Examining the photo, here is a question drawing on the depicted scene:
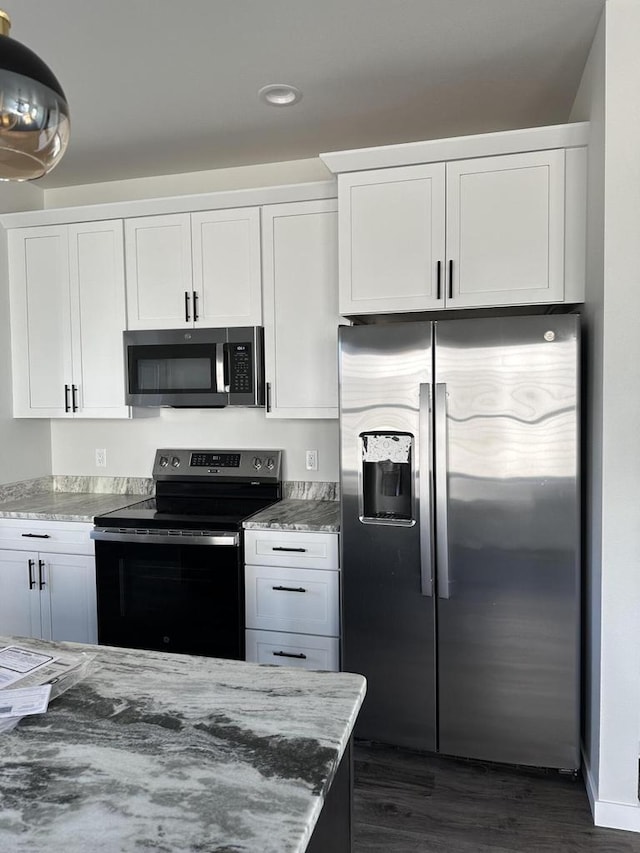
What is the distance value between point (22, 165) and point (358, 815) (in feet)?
7.40

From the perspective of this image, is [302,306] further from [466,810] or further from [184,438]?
[466,810]

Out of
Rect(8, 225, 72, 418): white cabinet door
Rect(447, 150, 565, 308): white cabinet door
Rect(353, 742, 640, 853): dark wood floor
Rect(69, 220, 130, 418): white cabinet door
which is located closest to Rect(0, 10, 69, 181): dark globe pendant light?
Rect(447, 150, 565, 308): white cabinet door

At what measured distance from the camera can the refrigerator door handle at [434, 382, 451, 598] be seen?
2.44 meters

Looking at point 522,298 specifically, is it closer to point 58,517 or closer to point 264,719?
point 264,719

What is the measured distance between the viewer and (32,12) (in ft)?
6.79

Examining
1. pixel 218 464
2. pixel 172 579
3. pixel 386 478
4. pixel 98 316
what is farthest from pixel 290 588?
pixel 98 316

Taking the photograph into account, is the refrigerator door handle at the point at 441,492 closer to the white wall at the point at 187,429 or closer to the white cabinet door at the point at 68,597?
the white wall at the point at 187,429

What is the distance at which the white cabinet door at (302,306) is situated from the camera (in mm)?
3066

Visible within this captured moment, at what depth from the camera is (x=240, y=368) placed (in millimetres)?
3188

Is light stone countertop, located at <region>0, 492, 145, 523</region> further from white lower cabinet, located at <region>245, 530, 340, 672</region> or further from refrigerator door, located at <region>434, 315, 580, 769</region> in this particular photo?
refrigerator door, located at <region>434, 315, 580, 769</region>

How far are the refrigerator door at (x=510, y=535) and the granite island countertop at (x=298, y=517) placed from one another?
57cm

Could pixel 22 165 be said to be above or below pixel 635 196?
below

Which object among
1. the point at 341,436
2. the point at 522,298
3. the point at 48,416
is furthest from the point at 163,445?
the point at 522,298

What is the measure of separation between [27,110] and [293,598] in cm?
222
